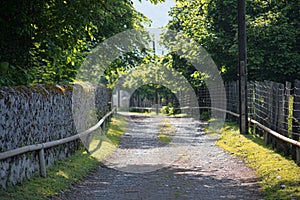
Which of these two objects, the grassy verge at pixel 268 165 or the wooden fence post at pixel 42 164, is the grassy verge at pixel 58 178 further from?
the grassy verge at pixel 268 165

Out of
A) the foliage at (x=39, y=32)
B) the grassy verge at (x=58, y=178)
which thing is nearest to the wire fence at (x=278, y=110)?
the grassy verge at (x=58, y=178)

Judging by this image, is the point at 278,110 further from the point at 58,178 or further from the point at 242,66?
the point at 58,178

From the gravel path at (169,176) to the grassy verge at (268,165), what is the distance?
8.6 inches

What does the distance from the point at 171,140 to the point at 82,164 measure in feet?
23.6

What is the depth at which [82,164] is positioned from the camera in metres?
11.4

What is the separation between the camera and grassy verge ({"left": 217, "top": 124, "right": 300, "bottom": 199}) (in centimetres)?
823

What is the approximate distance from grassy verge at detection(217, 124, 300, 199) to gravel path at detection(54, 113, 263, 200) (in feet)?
0.72

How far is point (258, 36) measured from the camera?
22.7m

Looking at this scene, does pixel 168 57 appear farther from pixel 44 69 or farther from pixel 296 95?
pixel 296 95

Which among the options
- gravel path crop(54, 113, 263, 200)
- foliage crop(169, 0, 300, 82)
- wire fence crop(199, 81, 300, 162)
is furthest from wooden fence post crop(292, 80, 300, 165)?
foliage crop(169, 0, 300, 82)

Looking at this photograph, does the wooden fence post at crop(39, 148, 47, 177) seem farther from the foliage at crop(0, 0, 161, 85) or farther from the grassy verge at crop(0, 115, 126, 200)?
the foliage at crop(0, 0, 161, 85)

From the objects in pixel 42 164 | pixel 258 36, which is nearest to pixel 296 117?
pixel 42 164

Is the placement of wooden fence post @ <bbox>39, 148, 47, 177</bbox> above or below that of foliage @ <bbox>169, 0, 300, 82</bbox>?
below

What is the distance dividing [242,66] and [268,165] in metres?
6.69
